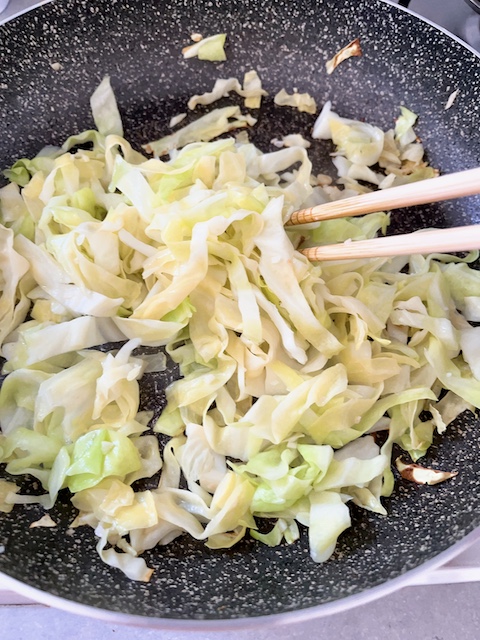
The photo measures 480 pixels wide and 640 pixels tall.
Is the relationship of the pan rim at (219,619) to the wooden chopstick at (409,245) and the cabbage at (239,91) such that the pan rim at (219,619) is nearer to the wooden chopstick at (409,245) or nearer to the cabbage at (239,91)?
the wooden chopstick at (409,245)

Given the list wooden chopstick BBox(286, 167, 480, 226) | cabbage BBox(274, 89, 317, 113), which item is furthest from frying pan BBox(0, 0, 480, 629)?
wooden chopstick BBox(286, 167, 480, 226)

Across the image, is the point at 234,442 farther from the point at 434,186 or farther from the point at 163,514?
the point at 434,186

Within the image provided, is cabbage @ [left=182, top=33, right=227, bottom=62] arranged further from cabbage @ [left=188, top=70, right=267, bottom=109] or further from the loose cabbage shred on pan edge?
the loose cabbage shred on pan edge

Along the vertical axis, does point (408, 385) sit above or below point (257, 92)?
below

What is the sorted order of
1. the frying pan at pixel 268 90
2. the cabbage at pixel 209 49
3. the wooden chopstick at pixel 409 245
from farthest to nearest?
the cabbage at pixel 209 49, the frying pan at pixel 268 90, the wooden chopstick at pixel 409 245

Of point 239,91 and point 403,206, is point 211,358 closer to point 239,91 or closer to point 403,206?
point 403,206

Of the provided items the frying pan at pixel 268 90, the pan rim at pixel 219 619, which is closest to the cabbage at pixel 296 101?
the frying pan at pixel 268 90

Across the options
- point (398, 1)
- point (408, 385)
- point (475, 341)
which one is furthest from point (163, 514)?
point (398, 1)
